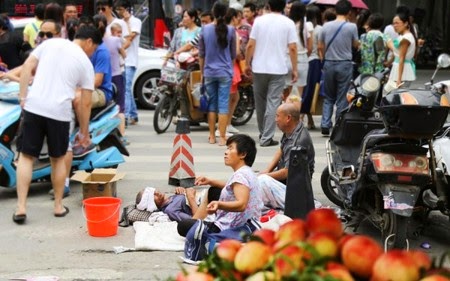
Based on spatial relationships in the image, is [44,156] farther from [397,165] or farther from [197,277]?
[197,277]

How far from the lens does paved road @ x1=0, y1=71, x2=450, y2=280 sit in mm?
5277

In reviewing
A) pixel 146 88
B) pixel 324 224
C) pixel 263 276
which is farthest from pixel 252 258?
pixel 146 88

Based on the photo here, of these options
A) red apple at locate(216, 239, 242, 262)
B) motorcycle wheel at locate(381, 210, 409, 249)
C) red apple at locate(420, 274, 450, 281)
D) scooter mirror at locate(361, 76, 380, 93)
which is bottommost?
motorcycle wheel at locate(381, 210, 409, 249)

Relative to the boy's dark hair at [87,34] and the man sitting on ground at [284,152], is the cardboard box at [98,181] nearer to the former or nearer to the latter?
the boy's dark hair at [87,34]

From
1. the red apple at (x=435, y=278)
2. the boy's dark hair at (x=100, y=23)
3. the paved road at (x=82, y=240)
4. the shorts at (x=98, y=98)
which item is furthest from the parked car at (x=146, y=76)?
the red apple at (x=435, y=278)

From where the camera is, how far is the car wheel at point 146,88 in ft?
44.2

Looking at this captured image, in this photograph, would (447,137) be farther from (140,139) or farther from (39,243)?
(140,139)

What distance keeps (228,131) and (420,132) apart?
6.08 meters

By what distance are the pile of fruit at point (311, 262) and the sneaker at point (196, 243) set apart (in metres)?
2.90

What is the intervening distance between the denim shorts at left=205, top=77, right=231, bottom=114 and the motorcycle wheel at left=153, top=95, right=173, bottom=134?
3.27 ft

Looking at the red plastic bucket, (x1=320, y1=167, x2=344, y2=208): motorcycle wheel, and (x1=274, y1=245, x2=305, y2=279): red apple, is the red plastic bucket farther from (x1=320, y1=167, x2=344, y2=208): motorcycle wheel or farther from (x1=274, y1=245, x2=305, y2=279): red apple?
(x1=274, y1=245, x2=305, y2=279): red apple

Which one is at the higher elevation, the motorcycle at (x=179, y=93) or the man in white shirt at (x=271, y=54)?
the man in white shirt at (x=271, y=54)

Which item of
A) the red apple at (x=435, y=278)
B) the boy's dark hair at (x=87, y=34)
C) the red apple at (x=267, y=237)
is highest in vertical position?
the boy's dark hair at (x=87, y=34)

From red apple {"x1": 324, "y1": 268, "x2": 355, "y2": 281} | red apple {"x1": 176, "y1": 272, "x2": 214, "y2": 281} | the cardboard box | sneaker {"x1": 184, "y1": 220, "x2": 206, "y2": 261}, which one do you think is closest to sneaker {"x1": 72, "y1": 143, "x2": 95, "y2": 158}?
the cardboard box
